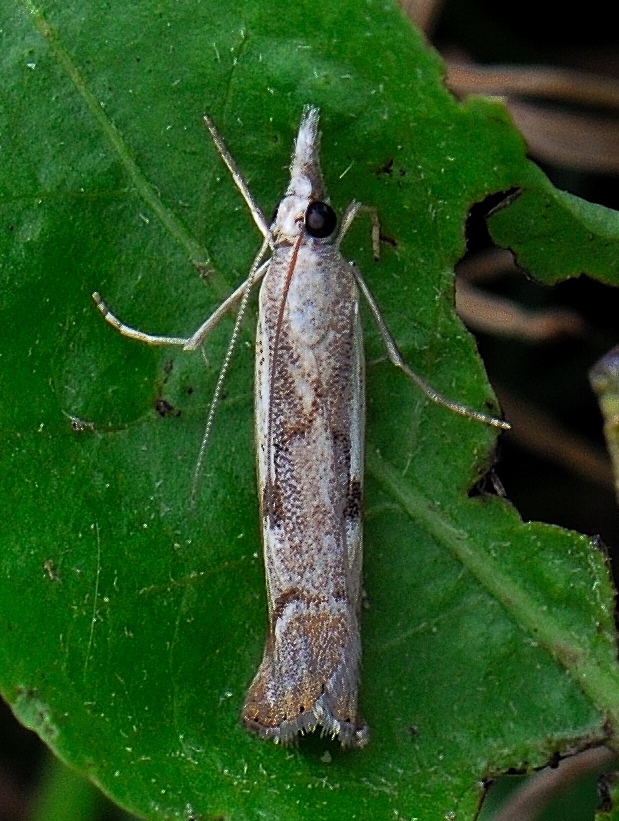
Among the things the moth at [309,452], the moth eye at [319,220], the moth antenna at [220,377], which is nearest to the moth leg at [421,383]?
the moth at [309,452]

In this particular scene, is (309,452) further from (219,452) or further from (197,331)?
(197,331)

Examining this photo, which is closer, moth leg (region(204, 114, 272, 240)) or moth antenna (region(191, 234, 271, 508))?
moth leg (region(204, 114, 272, 240))

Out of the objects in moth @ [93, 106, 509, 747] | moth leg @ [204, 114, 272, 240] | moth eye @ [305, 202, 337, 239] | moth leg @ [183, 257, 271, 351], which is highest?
moth leg @ [204, 114, 272, 240]

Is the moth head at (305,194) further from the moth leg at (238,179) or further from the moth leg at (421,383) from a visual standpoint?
the moth leg at (421,383)

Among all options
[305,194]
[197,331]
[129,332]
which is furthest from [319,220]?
[129,332]

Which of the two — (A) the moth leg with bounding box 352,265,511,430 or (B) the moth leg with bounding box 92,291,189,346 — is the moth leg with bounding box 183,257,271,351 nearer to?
(B) the moth leg with bounding box 92,291,189,346

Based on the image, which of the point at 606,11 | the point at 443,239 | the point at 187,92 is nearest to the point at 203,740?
the point at 443,239

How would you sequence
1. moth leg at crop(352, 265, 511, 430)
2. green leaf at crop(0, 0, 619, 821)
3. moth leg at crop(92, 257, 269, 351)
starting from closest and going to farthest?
green leaf at crop(0, 0, 619, 821)
moth leg at crop(92, 257, 269, 351)
moth leg at crop(352, 265, 511, 430)

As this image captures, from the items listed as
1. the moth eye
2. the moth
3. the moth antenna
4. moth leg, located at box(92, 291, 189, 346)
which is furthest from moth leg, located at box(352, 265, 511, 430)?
moth leg, located at box(92, 291, 189, 346)
